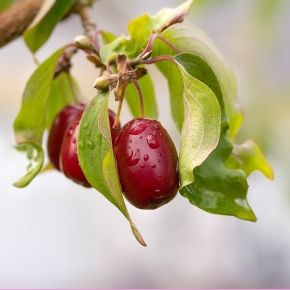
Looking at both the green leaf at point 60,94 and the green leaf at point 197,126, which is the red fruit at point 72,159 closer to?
the green leaf at point 197,126

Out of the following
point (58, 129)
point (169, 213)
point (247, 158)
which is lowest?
point (169, 213)

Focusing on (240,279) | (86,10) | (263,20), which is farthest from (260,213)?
(86,10)

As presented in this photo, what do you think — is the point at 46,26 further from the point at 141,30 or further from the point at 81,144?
the point at 81,144

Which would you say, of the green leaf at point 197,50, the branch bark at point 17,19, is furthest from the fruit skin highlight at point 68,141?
the branch bark at point 17,19

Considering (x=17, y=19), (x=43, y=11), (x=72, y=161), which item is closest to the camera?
(x=72, y=161)

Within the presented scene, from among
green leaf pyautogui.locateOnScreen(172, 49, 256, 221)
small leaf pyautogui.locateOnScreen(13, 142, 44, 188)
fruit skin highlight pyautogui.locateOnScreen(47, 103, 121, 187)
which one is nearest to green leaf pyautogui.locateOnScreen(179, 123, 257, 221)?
green leaf pyautogui.locateOnScreen(172, 49, 256, 221)

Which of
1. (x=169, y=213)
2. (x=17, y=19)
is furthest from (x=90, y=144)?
(x=169, y=213)
